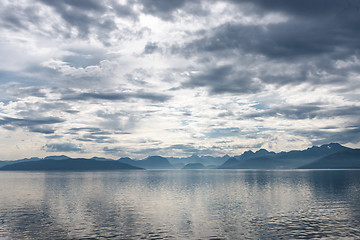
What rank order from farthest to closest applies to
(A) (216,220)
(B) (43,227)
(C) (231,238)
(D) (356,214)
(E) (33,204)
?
(E) (33,204), (D) (356,214), (A) (216,220), (B) (43,227), (C) (231,238)

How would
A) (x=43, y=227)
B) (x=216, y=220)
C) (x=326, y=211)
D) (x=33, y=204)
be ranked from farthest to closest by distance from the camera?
(x=33, y=204) → (x=326, y=211) → (x=216, y=220) → (x=43, y=227)

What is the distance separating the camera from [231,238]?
1971 inches

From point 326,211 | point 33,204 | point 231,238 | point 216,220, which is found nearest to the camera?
point 231,238

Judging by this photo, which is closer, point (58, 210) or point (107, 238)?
point (107, 238)

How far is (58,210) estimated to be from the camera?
80.3 m

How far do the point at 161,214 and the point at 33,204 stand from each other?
4839 centimetres

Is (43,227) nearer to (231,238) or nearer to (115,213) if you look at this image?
(115,213)

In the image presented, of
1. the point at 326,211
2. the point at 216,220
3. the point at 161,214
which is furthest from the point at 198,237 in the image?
the point at 326,211

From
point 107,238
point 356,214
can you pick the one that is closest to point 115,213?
point 107,238

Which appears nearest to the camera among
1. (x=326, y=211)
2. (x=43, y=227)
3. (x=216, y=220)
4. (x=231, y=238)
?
(x=231, y=238)

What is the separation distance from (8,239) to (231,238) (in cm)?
4054

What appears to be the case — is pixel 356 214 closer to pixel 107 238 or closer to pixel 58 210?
pixel 107 238

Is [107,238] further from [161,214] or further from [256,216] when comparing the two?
[256,216]

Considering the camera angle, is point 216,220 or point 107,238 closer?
point 107,238
